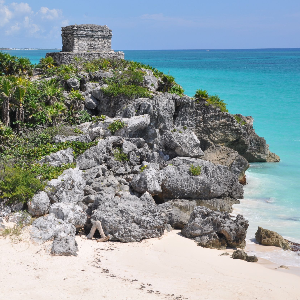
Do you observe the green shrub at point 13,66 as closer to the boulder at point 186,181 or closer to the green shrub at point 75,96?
the green shrub at point 75,96

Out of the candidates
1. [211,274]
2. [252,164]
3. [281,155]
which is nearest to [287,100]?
[281,155]

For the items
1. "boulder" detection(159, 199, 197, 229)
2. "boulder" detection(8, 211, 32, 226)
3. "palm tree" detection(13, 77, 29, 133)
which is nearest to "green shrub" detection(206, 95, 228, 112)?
"boulder" detection(159, 199, 197, 229)

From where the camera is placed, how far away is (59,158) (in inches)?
561

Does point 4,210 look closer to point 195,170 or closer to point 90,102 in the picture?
point 195,170

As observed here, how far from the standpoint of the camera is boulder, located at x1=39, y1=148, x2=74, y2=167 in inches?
552

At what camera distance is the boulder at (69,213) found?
1148 cm

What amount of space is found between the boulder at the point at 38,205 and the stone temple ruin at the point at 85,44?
12391 millimetres

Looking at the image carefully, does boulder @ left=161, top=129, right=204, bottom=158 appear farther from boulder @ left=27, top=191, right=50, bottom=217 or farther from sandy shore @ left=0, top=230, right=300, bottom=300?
boulder @ left=27, top=191, right=50, bottom=217

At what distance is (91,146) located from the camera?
15.2 m

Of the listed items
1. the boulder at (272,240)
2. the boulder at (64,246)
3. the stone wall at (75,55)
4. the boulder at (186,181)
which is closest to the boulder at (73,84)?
the stone wall at (75,55)

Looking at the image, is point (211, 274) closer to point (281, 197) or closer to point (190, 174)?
point (190, 174)

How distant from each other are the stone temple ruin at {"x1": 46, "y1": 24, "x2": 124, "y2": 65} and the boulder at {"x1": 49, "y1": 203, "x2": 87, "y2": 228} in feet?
41.5

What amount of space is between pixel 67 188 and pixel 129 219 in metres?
2.35

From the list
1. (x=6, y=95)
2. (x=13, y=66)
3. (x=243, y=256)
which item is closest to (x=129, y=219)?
(x=243, y=256)
